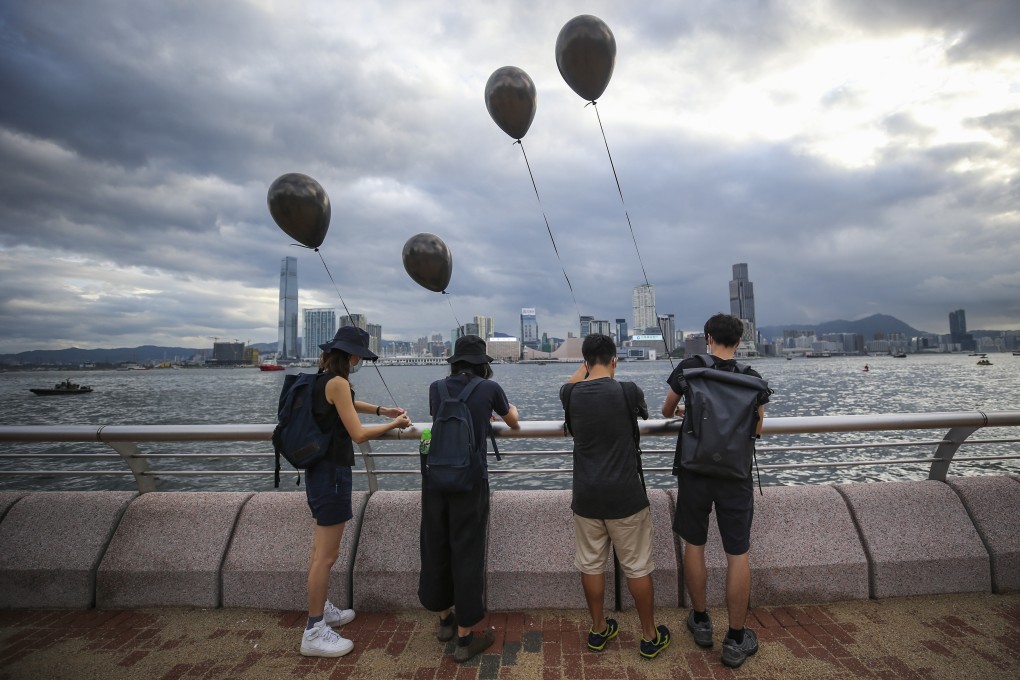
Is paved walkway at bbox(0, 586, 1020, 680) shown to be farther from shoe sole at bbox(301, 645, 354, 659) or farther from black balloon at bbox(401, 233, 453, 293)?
black balloon at bbox(401, 233, 453, 293)

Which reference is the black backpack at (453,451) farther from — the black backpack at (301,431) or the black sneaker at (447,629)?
the black sneaker at (447,629)

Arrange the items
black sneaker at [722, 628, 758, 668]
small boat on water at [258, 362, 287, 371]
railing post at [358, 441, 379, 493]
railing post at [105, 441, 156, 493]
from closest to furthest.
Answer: black sneaker at [722, 628, 758, 668] < railing post at [358, 441, 379, 493] < railing post at [105, 441, 156, 493] < small boat on water at [258, 362, 287, 371]

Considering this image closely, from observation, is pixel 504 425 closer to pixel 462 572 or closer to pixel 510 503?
pixel 510 503

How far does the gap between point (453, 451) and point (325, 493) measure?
909 millimetres

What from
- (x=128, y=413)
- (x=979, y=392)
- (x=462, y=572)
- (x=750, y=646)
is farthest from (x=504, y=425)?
(x=979, y=392)

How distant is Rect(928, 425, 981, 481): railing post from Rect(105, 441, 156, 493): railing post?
5740 mm

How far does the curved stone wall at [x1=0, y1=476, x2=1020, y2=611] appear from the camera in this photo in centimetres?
324

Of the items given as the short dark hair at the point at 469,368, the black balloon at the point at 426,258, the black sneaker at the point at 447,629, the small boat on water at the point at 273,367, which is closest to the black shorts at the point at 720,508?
the short dark hair at the point at 469,368

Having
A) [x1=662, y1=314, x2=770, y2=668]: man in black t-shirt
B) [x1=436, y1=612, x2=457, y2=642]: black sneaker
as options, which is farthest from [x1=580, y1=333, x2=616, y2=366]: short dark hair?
[x1=436, y1=612, x2=457, y2=642]: black sneaker

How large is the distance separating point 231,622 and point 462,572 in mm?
1683

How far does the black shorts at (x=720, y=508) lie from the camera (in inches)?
111

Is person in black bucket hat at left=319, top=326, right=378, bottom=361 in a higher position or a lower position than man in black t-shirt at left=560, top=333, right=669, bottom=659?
higher

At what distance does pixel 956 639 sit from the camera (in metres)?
2.82

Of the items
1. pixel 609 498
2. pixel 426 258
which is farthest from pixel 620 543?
pixel 426 258
